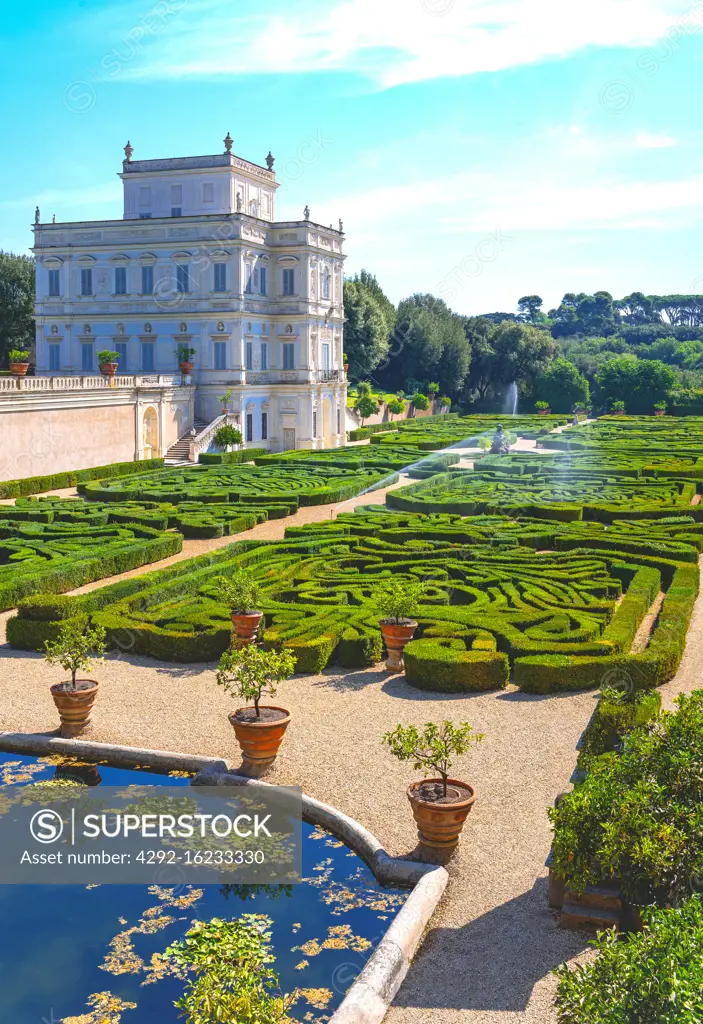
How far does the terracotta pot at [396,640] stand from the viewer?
15.1 metres

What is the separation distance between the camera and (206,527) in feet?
84.9

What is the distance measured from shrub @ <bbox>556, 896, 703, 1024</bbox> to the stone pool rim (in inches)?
71.7

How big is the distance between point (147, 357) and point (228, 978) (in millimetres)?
49180

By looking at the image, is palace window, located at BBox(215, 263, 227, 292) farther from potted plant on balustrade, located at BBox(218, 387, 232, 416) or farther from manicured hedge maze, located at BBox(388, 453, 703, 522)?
manicured hedge maze, located at BBox(388, 453, 703, 522)

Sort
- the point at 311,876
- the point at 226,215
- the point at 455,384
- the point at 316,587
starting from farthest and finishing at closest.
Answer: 1. the point at 455,384
2. the point at 226,215
3. the point at 316,587
4. the point at 311,876

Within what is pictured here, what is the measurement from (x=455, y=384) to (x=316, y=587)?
6462cm

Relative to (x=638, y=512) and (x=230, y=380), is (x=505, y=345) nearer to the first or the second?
(x=230, y=380)

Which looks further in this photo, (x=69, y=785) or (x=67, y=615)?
(x=67, y=615)

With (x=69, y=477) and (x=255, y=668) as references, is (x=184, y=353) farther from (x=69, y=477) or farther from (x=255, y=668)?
(x=255, y=668)

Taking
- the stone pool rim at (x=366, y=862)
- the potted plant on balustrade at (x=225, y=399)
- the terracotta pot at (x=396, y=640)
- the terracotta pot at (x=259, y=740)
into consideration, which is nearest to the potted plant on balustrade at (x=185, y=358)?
the potted plant on balustrade at (x=225, y=399)

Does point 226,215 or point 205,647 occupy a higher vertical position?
point 226,215

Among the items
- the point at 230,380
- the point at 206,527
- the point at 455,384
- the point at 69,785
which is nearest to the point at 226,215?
the point at 230,380

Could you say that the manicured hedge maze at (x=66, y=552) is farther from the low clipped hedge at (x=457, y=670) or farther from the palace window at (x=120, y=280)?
the palace window at (x=120, y=280)

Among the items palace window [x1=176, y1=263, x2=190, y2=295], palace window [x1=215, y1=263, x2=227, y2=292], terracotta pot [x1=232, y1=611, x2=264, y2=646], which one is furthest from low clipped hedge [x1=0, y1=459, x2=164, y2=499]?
terracotta pot [x1=232, y1=611, x2=264, y2=646]
